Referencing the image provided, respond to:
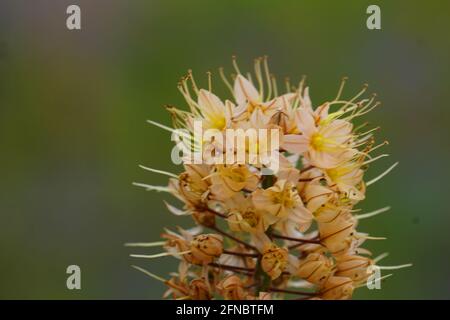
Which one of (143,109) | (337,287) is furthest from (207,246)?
(143,109)

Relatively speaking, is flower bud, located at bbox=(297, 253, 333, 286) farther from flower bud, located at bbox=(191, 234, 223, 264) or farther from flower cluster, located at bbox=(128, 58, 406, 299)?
flower bud, located at bbox=(191, 234, 223, 264)

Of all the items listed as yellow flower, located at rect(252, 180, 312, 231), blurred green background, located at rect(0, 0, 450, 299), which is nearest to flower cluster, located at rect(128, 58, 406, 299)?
yellow flower, located at rect(252, 180, 312, 231)

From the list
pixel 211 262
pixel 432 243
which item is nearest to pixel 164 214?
pixel 432 243

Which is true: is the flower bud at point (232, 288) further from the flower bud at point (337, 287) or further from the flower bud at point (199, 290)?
the flower bud at point (337, 287)

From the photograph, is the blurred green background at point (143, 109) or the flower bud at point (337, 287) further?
the blurred green background at point (143, 109)

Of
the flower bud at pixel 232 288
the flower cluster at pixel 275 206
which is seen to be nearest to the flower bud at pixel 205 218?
the flower cluster at pixel 275 206

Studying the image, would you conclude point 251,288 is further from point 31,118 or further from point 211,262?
point 31,118
